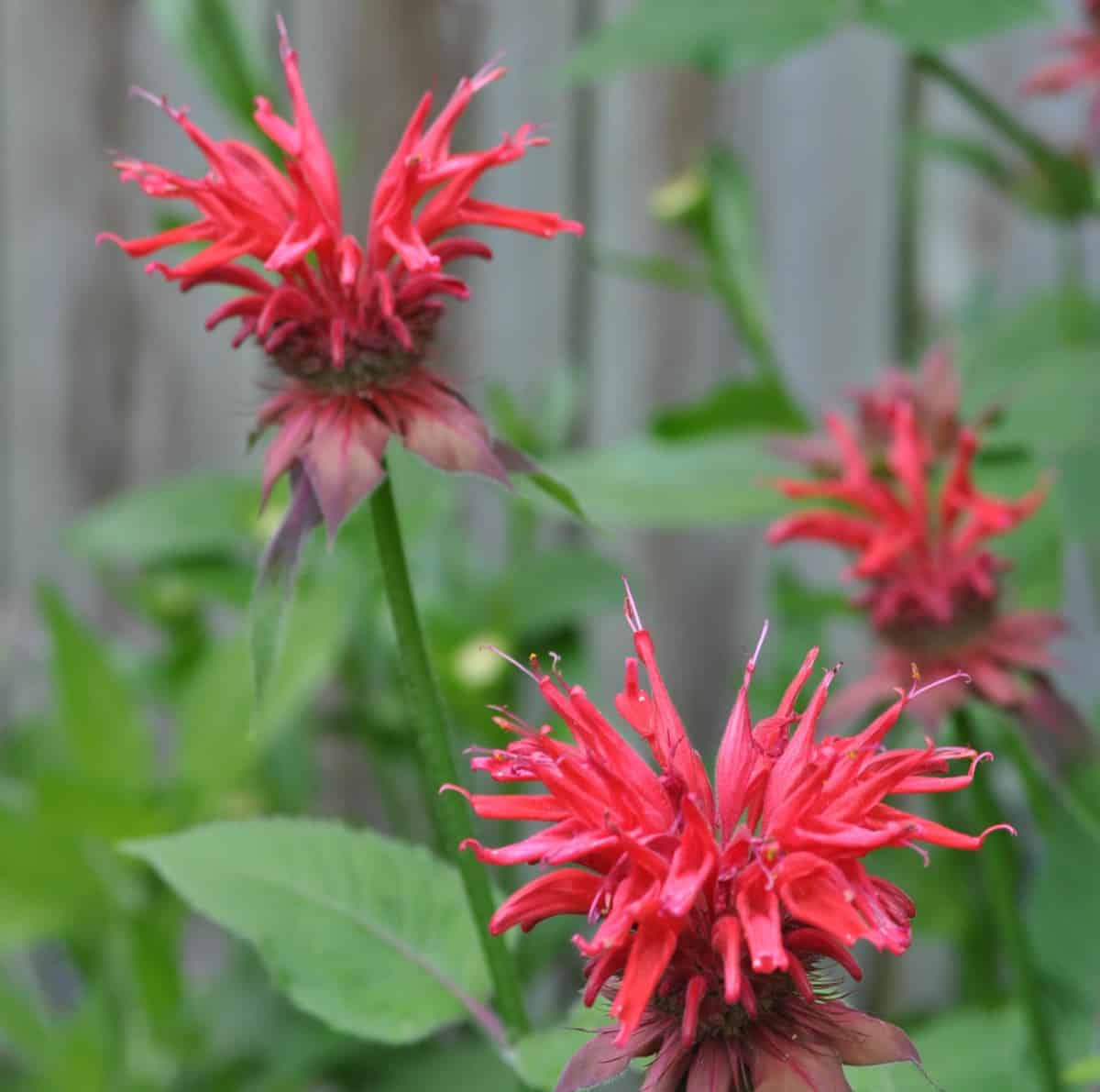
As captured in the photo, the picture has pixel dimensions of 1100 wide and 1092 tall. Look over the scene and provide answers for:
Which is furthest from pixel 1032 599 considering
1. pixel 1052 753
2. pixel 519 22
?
pixel 519 22

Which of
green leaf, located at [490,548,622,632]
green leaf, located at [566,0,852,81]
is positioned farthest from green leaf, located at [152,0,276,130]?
green leaf, located at [490,548,622,632]

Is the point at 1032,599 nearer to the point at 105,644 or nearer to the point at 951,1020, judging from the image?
the point at 951,1020

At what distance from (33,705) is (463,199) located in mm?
1263

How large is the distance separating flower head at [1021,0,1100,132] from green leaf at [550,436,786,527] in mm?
417

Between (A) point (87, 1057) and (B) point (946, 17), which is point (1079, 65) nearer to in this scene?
(B) point (946, 17)

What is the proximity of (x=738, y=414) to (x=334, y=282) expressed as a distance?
1.93ft

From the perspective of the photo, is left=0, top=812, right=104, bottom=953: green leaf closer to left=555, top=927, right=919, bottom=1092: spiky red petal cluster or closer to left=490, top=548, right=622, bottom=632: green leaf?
left=490, top=548, right=622, bottom=632: green leaf

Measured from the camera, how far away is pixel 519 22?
1513 mm

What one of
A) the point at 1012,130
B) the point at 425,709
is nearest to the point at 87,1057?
the point at 425,709

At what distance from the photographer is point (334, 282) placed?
22.5 inches

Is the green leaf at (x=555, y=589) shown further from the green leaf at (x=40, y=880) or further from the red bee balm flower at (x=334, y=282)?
the red bee balm flower at (x=334, y=282)

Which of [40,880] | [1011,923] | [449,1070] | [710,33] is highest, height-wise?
[710,33]

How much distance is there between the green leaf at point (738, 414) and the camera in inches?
42.8

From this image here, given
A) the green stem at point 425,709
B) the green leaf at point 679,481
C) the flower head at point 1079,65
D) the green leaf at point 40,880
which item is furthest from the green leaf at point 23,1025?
the flower head at point 1079,65
